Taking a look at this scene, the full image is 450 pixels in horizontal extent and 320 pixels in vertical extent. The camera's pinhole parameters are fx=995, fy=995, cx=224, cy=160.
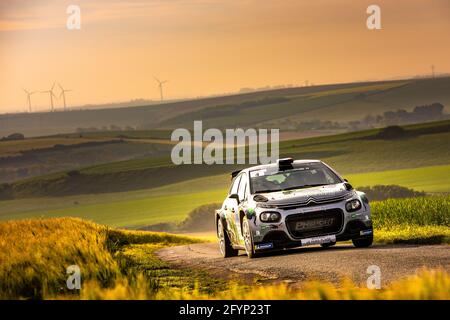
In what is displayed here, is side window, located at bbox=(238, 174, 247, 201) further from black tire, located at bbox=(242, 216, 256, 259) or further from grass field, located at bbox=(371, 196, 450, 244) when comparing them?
grass field, located at bbox=(371, 196, 450, 244)

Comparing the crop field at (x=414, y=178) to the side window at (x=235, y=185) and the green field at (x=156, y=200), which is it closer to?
the green field at (x=156, y=200)

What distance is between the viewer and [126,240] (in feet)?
131

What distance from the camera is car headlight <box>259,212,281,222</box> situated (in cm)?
1809

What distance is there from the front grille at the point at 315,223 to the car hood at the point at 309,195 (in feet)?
0.78

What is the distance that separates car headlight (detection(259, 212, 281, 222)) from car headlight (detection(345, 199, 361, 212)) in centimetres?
127

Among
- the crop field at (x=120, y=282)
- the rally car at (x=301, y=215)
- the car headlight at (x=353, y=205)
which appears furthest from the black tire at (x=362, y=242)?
the crop field at (x=120, y=282)

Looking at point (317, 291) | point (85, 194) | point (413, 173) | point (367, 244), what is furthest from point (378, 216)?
point (85, 194)

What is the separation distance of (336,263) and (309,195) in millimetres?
2139

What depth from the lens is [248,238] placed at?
1870cm

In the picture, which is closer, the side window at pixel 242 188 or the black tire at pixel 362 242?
the black tire at pixel 362 242

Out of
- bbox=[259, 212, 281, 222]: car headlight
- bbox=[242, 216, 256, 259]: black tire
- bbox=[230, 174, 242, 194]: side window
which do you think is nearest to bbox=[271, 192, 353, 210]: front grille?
bbox=[259, 212, 281, 222]: car headlight

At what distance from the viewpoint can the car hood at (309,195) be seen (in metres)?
18.1

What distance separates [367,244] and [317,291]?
10.2 m
